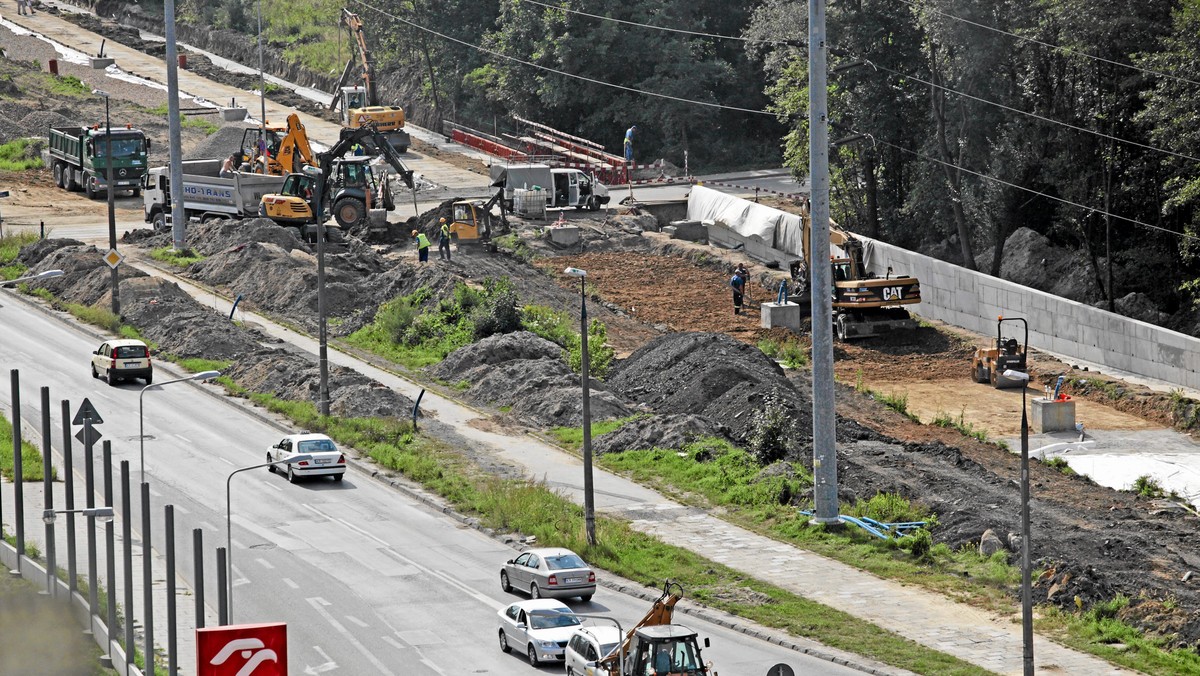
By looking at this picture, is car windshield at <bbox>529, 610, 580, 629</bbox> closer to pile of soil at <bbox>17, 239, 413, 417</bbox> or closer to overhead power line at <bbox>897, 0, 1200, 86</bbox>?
pile of soil at <bbox>17, 239, 413, 417</bbox>

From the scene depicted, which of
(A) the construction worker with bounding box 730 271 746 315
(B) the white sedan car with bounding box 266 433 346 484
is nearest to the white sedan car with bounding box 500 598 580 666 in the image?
(B) the white sedan car with bounding box 266 433 346 484

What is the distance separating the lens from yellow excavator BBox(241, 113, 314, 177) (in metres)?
74.5

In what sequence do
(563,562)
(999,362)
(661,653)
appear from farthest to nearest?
1. (999,362)
2. (563,562)
3. (661,653)

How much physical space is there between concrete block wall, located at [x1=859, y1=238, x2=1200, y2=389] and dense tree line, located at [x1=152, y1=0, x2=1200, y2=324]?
10.8 feet

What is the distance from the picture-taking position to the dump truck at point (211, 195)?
7269 centimetres

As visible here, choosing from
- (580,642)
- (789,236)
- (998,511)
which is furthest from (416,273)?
(580,642)

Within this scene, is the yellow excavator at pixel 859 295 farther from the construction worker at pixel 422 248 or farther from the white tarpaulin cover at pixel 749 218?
the construction worker at pixel 422 248

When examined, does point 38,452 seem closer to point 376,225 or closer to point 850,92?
point 376,225

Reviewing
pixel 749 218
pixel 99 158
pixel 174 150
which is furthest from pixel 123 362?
pixel 99 158

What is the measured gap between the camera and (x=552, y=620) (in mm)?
29016

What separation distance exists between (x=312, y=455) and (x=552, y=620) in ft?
49.4

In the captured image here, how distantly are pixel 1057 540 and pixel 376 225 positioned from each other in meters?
43.6

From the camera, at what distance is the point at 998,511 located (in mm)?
37844

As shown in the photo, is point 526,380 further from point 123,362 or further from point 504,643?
point 504,643
